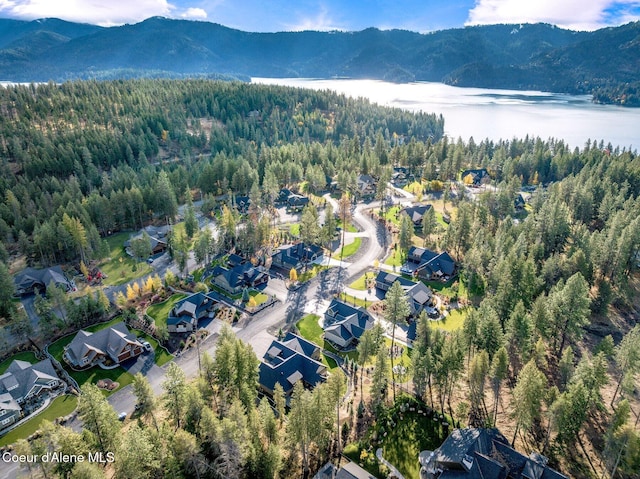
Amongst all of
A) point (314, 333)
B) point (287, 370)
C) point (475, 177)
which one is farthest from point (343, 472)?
point (475, 177)

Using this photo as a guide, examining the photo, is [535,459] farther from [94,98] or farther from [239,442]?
[94,98]

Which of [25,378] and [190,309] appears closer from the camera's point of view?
[25,378]

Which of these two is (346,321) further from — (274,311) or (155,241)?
(155,241)

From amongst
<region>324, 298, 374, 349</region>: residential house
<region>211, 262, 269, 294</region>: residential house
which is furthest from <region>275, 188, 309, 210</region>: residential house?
<region>324, 298, 374, 349</region>: residential house

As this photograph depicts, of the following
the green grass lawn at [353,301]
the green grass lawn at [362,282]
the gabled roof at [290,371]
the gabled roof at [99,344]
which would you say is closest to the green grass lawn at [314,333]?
the gabled roof at [290,371]

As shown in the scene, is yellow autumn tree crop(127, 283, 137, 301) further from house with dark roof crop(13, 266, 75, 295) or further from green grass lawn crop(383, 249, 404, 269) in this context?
green grass lawn crop(383, 249, 404, 269)

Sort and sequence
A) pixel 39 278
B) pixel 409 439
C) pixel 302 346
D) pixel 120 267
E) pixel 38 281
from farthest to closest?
pixel 120 267
pixel 39 278
pixel 38 281
pixel 302 346
pixel 409 439

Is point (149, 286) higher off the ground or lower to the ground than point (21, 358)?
higher
